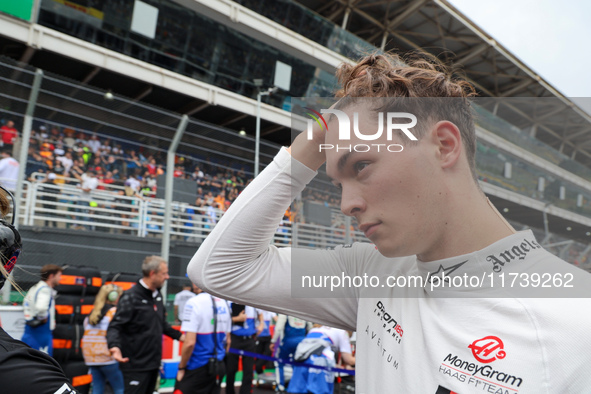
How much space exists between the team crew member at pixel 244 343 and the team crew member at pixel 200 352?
1072 mm

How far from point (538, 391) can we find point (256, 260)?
2.17 ft

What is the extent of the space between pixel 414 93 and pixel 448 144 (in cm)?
12

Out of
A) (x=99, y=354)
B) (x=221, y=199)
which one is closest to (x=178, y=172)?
(x=221, y=199)

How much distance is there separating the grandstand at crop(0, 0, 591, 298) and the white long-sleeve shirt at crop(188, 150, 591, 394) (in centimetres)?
23

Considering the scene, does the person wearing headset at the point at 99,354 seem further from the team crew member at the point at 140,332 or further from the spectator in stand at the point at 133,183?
the spectator in stand at the point at 133,183

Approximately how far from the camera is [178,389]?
450cm

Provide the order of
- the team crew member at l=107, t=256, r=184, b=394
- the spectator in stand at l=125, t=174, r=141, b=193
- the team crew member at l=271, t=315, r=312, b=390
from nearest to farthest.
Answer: the team crew member at l=107, t=256, r=184, b=394 < the team crew member at l=271, t=315, r=312, b=390 < the spectator in stand at l=125, t=174, r=141, b=193

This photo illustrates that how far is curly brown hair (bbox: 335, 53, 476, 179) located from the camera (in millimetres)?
858

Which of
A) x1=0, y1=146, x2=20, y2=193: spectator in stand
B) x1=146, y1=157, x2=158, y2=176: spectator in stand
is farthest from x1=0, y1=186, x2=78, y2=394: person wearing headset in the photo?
x1=0, y1=146, x2=20, y2=193: spectator in stand

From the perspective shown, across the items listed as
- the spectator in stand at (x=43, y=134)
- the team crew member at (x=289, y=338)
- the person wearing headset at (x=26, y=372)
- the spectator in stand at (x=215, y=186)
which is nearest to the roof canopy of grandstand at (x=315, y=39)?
the spectator in stand at (x=215, y=186)

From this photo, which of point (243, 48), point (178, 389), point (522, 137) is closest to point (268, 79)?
point (243, 48)

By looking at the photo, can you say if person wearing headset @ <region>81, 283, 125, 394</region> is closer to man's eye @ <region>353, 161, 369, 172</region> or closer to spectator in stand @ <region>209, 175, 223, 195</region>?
spectator in stand @ <region>209, 175, 223, 195</region>

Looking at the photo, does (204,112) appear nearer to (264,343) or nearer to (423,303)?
(264,343)

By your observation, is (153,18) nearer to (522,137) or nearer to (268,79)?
(268,79)
